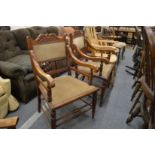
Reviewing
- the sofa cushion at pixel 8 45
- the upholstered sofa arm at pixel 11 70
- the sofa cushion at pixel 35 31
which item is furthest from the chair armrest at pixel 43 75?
the sofa cushion at pixel 35 31

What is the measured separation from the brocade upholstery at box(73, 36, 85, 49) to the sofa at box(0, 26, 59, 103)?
69cm

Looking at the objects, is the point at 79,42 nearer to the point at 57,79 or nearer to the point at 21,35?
the point at 57,79

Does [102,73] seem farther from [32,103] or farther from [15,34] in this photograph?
[15,34]

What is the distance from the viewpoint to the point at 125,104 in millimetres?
2275

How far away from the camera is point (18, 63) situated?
7.41 ft

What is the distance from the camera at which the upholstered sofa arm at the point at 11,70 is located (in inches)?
75.3

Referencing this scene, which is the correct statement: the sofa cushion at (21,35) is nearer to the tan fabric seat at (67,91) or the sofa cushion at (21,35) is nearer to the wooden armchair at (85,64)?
the wooden armchair at (85,64)

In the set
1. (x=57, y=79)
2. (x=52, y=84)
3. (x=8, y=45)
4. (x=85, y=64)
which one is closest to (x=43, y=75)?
(x=52, y=84)

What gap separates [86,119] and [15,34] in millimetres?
1721

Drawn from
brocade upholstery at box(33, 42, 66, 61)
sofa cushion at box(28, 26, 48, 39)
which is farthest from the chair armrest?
sofa cushion at box(28, 26, 48, 39)

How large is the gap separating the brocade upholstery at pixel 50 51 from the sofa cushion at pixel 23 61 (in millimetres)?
445

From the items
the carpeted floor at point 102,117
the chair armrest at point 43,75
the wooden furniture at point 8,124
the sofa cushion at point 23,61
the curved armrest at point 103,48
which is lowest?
the carpeted floor at point 102,117

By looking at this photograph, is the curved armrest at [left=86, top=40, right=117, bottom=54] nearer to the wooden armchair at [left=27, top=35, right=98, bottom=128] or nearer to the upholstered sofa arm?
the wooden armchair at [left=27, top=35, right=98, bottom=128]
